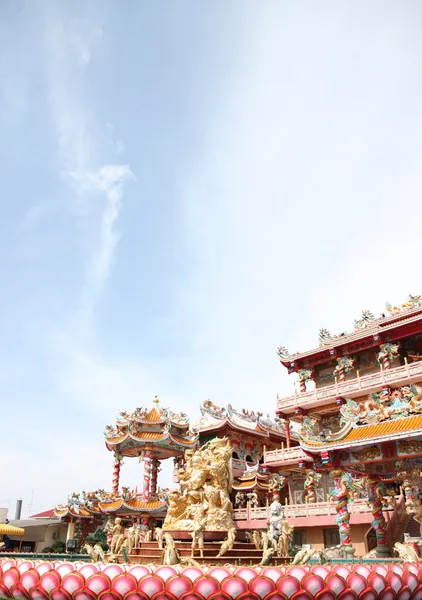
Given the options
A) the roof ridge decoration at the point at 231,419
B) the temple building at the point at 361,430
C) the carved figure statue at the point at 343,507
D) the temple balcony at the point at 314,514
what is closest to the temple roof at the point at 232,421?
the roof ridge decoration at the point at 231,419

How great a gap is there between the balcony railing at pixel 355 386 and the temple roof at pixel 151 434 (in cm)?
636

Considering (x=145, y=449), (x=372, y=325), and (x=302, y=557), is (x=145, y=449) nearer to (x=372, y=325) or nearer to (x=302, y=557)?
(x=372, y=325)

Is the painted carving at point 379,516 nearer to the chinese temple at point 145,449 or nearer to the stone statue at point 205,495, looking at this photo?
the stone statue at point 205,495

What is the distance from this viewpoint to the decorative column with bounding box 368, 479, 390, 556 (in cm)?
1474

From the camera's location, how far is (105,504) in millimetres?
26812

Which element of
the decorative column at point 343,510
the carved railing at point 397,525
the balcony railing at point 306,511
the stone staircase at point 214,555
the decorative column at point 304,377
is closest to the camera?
the stone staircase at point 214,555

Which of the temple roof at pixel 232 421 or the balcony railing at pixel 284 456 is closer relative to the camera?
the balcony railing at pixel 284 456

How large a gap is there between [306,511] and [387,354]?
9078 millimetres

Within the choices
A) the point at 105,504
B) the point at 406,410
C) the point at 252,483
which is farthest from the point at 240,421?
the point at 406,410

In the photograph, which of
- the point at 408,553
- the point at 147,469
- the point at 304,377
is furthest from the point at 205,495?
the point at 147,469

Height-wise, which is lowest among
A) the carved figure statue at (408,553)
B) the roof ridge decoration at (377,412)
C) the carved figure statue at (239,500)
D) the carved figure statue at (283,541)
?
the carved figure statue at (408,553)

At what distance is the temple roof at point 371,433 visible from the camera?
12.9m

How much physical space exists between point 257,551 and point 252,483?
16506 millimetres

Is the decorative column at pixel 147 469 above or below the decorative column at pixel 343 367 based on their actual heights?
below
